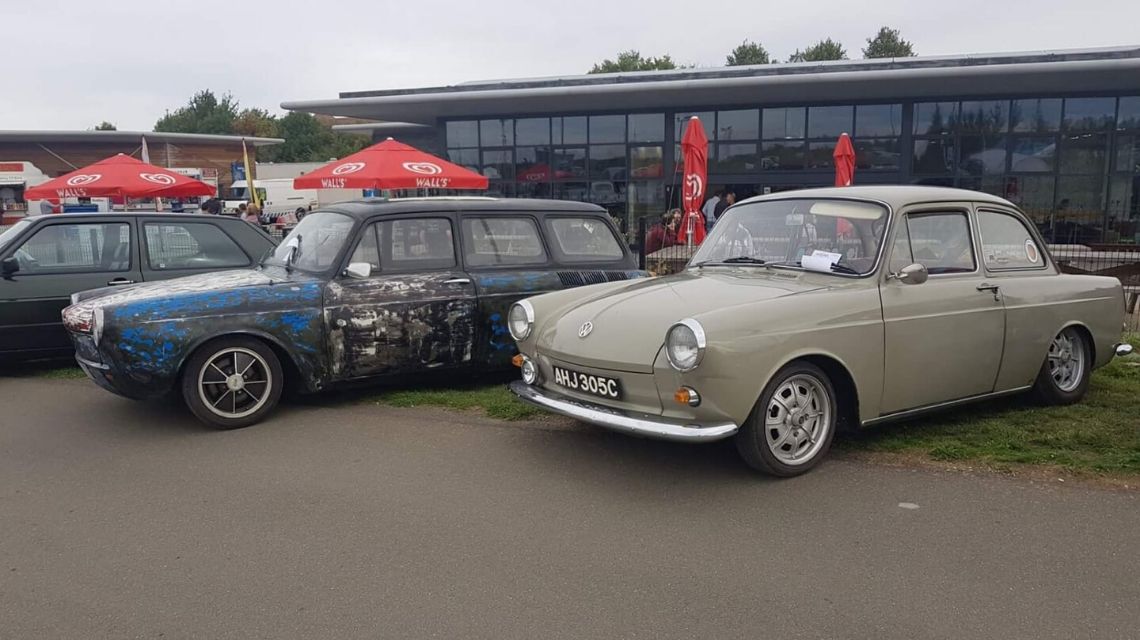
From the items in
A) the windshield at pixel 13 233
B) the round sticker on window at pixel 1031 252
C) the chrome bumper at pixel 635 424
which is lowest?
the chrome bumper at pixel 635 424

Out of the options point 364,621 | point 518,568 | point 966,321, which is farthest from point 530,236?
point 364,621

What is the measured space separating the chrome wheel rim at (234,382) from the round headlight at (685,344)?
3.12m

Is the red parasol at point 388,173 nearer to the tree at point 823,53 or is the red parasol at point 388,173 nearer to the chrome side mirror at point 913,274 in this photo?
the chrome side mirror at point 913,274

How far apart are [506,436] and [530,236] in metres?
2.09

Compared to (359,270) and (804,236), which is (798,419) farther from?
(359,270)

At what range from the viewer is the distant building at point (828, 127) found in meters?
18.1

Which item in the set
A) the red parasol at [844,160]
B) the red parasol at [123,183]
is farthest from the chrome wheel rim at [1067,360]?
the red parasol at [123,183]

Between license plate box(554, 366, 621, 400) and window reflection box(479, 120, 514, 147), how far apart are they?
18.2 metres

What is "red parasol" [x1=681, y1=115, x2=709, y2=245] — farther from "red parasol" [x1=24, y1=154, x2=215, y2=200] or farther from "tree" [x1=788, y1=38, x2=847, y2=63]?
"tree" [x1=788, y1=38, x2=847, y2=63]

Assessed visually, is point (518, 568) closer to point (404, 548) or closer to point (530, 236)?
point (404, 548)

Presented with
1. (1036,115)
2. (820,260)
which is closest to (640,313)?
(820,260)

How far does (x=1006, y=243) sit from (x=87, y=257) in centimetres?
774

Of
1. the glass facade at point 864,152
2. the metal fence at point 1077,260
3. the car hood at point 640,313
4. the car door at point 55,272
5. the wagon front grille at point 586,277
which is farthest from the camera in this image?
the glass facade at point 864,152

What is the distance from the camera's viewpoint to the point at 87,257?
7.87 metres
